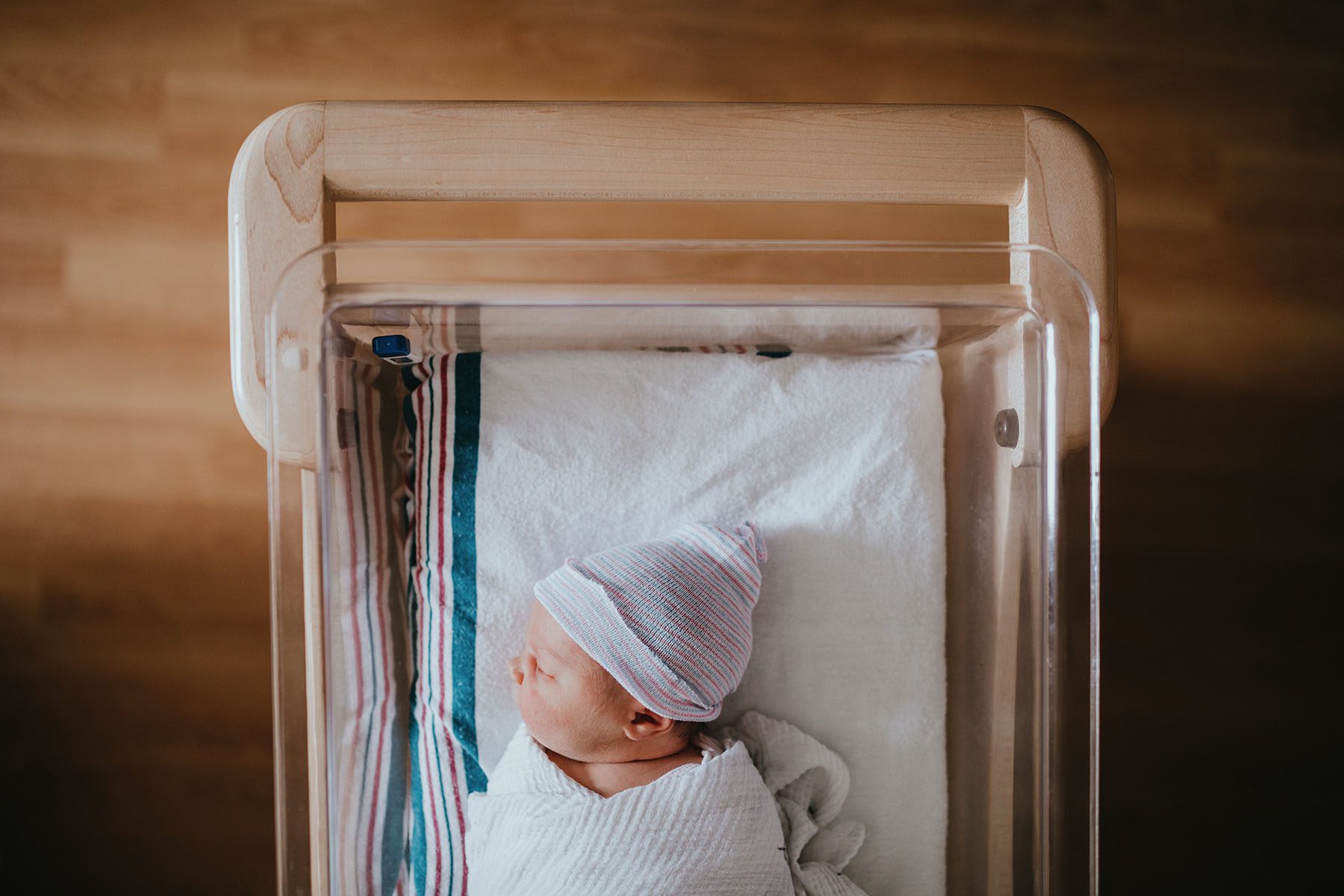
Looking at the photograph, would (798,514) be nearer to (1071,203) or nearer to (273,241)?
(1071,203)

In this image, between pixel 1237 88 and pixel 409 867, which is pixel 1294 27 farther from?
pixel 409 867

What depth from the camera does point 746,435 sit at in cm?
78

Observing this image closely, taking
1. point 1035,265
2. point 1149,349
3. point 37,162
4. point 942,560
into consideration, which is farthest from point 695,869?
point 37,162

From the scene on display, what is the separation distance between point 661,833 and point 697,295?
0.41 meters

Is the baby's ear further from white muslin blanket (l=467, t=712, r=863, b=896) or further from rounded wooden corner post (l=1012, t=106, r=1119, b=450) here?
rounded wooden corner post (l=1012, t=106, r=1119, b=450)

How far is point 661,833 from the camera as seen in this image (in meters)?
0.68

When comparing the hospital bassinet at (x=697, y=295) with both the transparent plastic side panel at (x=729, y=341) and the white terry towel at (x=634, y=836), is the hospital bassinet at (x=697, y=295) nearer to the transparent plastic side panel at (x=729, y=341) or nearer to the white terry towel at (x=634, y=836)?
the transparent plastic side panel at (x=729, y=341)

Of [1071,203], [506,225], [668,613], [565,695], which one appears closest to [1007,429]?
[1071,203]

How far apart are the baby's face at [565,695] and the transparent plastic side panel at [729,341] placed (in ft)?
0.40

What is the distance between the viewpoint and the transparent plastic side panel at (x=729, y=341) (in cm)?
59

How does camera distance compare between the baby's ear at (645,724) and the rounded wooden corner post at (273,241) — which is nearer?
the rounded wooden corner post at (273,241)

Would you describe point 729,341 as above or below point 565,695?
above

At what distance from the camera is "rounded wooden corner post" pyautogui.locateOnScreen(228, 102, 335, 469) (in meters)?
0.60

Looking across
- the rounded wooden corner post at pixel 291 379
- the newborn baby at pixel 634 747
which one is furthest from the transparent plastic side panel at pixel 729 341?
the newborn baby at pixel 634 747
